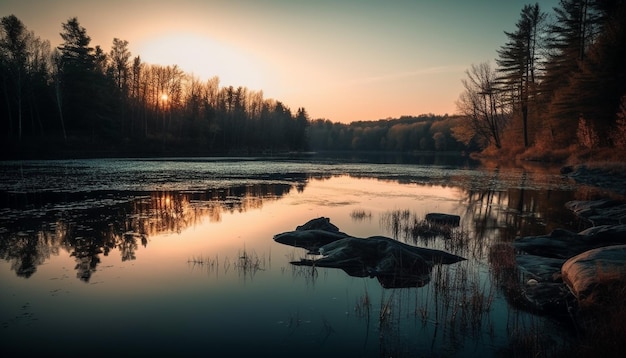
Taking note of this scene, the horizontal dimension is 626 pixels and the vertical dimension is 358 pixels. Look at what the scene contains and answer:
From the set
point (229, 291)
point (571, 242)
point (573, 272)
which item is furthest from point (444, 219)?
point (229, 291)

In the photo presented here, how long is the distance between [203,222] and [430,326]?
1062 centimetres

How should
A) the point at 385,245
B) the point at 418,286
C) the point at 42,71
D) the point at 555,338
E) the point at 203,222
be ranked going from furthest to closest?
the point at 42,71
the point at 203,222
the point at 385,245
the point at 418,286
the point at 555,338

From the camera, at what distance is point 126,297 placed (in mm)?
7445

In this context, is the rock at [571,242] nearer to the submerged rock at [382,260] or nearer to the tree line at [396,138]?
the submerged rock at [382,260]

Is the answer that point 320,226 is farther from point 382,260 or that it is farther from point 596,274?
point 596,274

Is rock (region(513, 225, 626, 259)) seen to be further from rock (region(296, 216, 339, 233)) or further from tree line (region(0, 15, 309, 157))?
tree line (region(0, 15, 309, 157))

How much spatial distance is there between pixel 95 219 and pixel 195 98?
246 feet

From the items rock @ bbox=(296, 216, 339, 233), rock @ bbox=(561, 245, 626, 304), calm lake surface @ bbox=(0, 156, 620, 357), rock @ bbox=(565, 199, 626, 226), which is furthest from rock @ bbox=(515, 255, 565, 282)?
rock @ bbox=(565, 199, 626, 226)

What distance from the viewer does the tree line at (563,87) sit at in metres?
35.4

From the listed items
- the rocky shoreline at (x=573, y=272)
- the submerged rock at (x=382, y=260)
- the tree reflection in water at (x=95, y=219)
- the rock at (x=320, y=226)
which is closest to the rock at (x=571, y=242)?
the rocky shoreline at (x=573, y=272)

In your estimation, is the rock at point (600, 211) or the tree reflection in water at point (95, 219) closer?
the tree reflection in water at point (95, 219)

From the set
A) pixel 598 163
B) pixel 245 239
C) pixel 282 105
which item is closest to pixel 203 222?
pixel 245 239

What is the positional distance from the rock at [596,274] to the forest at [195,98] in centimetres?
3074

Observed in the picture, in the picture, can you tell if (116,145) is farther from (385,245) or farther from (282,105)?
(282,105)
